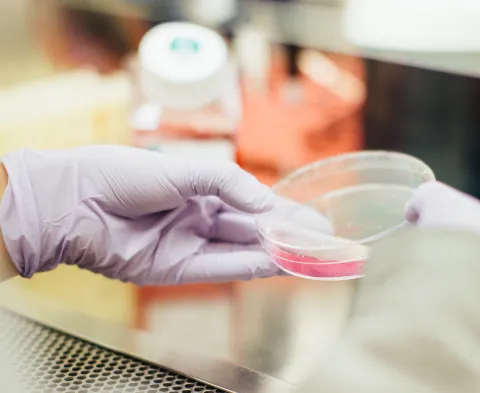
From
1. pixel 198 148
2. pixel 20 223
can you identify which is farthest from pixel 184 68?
pixel 20 223

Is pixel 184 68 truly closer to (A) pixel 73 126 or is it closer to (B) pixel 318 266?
(A) pixel 73 126

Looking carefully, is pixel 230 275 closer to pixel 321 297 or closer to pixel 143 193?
pixel 143 193

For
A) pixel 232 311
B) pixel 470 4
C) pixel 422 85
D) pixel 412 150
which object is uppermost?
pixel 470 4

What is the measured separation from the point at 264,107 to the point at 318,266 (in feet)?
2.41

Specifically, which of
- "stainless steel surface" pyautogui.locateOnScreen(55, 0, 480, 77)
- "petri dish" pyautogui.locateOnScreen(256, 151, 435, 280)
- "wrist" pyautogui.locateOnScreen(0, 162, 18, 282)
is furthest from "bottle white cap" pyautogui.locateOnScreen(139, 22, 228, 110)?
"wrist" pyautogui.locateOnScreen(0, 162, 18, 282)

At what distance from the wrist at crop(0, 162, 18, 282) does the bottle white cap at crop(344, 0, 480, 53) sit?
31.3 inches

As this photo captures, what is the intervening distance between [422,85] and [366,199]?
0.41 metres

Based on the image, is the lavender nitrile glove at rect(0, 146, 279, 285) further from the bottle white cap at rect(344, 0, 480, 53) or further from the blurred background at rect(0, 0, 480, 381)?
the bottle white cap at rect(344, 0, 480, 53)

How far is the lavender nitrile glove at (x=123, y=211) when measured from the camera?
34.1 inches

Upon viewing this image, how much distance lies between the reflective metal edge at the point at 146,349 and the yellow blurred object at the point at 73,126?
0.25m

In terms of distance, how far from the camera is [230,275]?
37.0 inches

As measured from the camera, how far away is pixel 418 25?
1295 mm

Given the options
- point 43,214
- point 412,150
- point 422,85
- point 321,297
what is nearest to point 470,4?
point 422,85

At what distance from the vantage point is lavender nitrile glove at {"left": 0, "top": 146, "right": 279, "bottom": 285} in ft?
2.84
